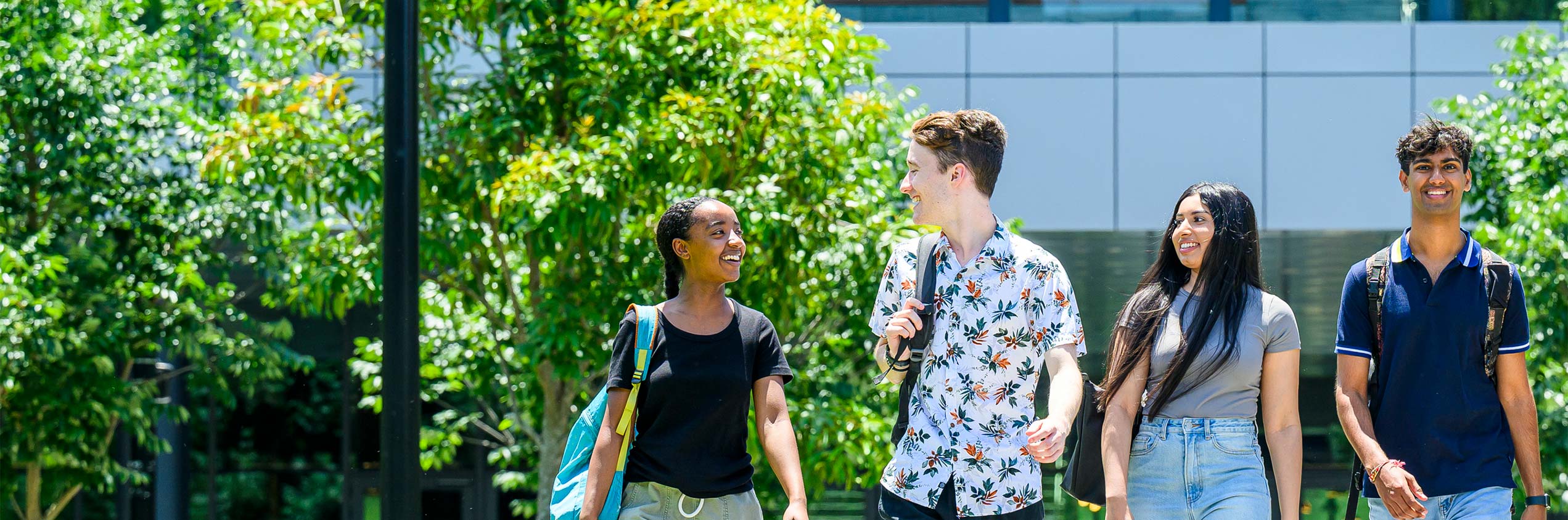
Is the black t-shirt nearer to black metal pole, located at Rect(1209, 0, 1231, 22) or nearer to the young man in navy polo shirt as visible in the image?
the young man in navy polo shirt

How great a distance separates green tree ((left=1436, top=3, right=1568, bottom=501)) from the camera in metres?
8.12

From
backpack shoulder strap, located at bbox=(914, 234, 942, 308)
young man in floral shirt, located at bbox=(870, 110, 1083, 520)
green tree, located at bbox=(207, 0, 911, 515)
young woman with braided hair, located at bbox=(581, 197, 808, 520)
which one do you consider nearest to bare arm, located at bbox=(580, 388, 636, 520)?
young woman with braided hair, located at bbox=(581, 197, 808, 520)

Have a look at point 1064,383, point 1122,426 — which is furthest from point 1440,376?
point 1064,383

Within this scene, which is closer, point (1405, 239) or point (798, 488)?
point (798, 488)

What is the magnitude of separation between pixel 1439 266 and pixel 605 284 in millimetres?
4156

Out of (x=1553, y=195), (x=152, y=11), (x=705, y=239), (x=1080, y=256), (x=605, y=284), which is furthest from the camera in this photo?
(x=1080, y=256)

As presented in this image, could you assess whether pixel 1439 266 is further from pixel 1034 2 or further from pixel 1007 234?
pixel 1034 2

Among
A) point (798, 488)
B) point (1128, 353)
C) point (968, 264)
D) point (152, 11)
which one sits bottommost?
point (798, 488)

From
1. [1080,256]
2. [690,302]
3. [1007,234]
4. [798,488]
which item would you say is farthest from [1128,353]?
[1080,256]

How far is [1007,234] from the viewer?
407 cm

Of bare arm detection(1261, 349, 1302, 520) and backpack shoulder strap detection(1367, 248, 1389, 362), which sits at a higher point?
backpack shoulder strap detection(1367, 248, 1389, 362)

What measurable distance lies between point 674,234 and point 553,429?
398 cm

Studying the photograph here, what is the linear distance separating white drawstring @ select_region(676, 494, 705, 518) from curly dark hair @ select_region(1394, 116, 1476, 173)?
2333mm

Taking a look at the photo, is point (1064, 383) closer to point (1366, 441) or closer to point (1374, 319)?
point (1366, 441)
